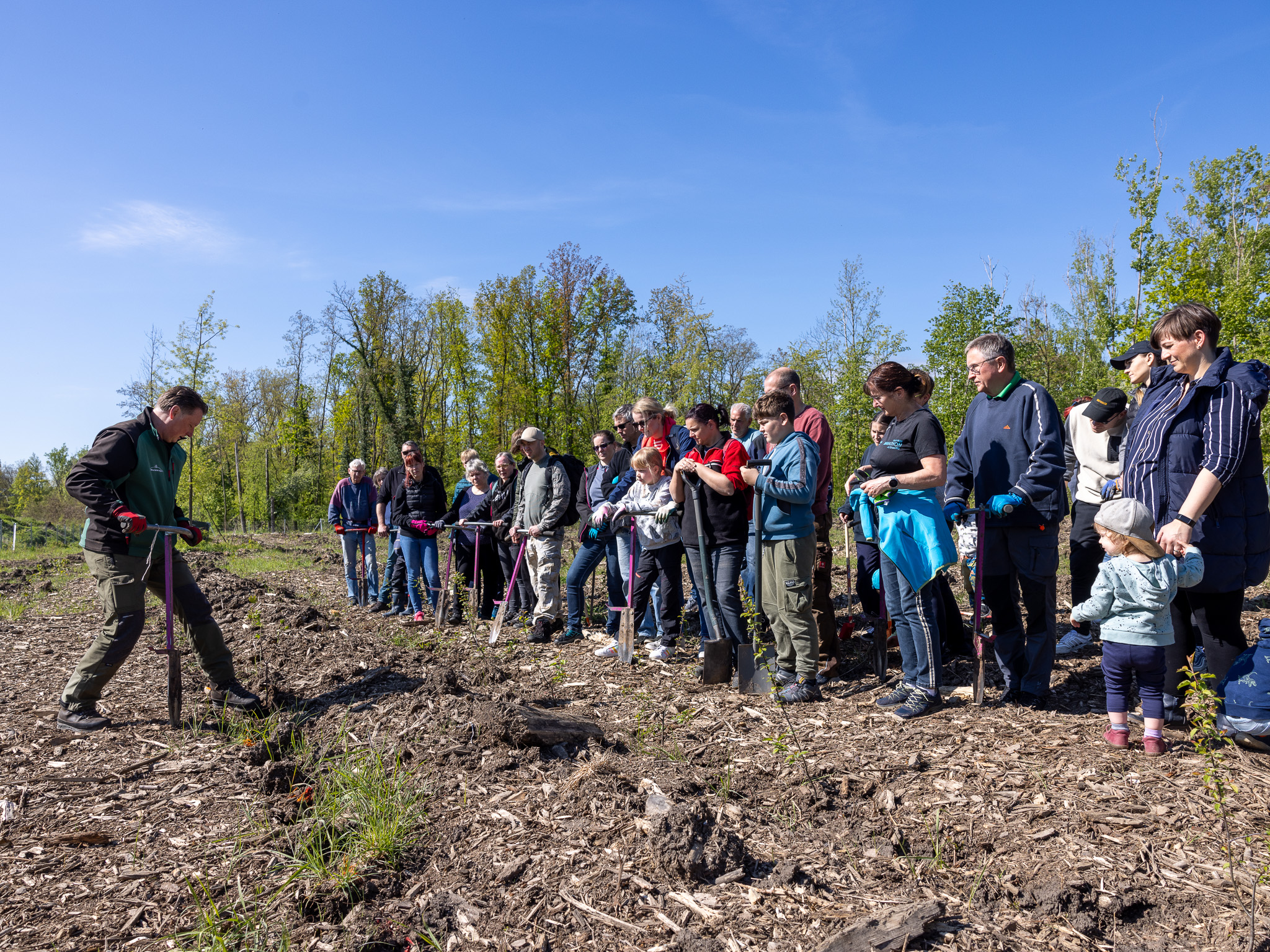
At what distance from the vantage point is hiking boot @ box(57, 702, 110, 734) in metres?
4.83

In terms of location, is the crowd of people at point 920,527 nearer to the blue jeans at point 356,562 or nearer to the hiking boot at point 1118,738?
the hiking boot at point 1118,738

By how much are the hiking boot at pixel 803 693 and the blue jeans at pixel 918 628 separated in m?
0.66

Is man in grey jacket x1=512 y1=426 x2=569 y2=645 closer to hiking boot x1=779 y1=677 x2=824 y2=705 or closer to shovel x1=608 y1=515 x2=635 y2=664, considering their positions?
shovel x1=608 y1=515 x2=635 y2=664

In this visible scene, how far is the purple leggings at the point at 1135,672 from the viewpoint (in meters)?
3.69

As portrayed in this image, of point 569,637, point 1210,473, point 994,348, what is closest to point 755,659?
point 569,637

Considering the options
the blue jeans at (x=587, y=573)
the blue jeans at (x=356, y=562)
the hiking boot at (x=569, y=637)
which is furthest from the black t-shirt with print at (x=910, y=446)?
the blue jeans at (x=356, y=562)

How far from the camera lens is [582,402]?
27.2 m

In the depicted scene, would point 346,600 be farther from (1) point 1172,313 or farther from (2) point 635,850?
(1) point 1172,313

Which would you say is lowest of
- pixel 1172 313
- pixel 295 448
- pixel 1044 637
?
pixel 1044 637

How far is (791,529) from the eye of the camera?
201 inches

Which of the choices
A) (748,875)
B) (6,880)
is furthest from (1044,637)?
(6,880)

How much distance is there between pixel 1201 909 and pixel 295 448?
38992 mm

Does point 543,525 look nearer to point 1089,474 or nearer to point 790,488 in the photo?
point 790,488

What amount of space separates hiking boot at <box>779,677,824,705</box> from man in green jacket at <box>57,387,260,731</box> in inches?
141
